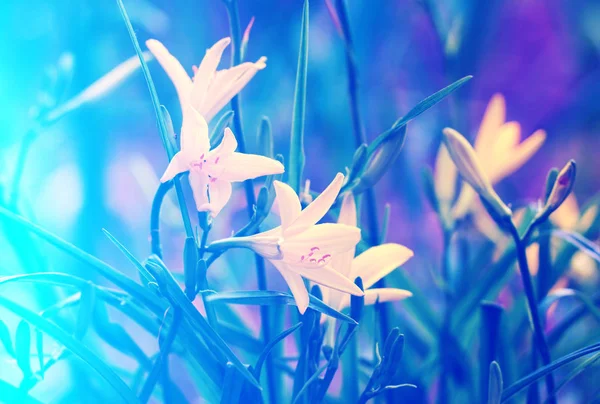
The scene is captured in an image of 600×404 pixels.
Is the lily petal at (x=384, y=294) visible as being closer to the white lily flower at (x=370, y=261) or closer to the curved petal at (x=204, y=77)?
the white lily flower at (x=370, y=261)

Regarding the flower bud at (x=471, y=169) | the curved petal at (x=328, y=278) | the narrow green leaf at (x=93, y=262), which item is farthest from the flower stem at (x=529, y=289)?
the narrow green leaf at (x=93, y=262)

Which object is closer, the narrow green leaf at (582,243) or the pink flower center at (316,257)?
the pink flower center at (316,257)

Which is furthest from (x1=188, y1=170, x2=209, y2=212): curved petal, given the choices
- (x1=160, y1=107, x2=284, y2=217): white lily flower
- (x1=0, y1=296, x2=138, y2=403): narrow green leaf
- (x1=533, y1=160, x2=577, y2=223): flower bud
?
(x1=533, y1=160, x2=577, y2=223): flower bud

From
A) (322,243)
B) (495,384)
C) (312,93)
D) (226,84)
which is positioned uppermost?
(312,93)

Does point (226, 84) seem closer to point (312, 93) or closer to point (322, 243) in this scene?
point (322, 243)

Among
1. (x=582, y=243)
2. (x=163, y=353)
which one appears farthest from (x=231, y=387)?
(x=582, y=243)

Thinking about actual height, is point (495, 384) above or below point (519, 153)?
below

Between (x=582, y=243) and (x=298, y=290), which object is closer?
(x=298, y=290)
